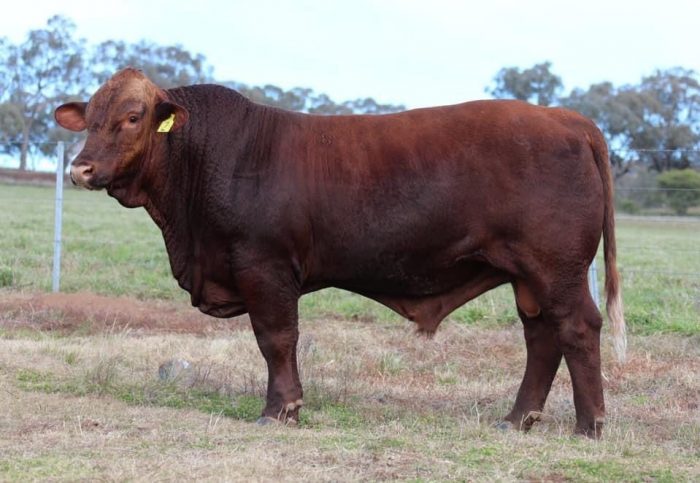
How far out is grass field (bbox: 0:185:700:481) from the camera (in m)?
4.87

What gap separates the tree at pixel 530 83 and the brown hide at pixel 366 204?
208 ft

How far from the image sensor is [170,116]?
605 centimetres

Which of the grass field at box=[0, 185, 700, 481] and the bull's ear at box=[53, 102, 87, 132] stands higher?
the bull's ear at box=[53, 102, 87, 132]

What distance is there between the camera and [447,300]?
6324mm

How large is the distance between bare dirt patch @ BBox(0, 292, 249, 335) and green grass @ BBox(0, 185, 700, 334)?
41.6 inches

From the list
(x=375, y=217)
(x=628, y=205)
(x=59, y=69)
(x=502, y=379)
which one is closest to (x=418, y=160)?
(x=375, y=217)

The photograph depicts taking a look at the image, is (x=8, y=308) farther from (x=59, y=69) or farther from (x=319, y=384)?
(x=59, y=69)

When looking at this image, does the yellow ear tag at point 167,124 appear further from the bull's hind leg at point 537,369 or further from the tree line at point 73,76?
the tree line at point 73,76

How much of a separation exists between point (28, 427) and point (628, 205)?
72.3 feet

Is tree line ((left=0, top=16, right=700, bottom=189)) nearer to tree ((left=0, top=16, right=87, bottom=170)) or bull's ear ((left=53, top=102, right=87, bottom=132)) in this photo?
tree ((left=0, top=16, right=87, bottom=170))

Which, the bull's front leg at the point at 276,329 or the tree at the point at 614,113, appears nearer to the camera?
the bull's front leg at the point at 276,329

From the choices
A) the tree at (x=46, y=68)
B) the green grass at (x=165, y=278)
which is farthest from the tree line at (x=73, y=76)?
the green grass at (x=165, y=278)

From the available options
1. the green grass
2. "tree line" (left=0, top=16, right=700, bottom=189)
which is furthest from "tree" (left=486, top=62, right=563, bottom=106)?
the green grass

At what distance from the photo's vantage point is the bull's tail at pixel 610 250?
6.24 metres
